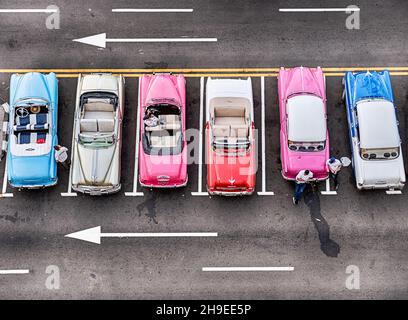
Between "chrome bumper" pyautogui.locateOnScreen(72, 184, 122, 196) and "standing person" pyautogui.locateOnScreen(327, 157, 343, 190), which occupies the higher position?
"standing person" pyautogui.locateOnScreen(327, 157, 343, 190)

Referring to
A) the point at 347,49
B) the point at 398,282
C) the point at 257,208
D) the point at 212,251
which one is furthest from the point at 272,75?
the point at 398,282

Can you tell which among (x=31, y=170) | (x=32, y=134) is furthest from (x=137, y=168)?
(x=32, y=134)

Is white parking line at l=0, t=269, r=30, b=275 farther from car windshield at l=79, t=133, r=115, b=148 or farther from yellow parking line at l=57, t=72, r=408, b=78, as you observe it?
yellow parking line at l=57, t=72, r=408, b=78

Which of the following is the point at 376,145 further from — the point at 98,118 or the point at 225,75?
the point at 98,118

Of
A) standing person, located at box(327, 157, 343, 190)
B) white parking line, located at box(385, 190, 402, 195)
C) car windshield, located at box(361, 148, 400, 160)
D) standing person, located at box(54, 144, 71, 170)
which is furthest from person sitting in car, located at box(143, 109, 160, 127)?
white parking line, located at box(385, 190, 402, 195)

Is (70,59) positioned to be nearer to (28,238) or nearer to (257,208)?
(28,238)
